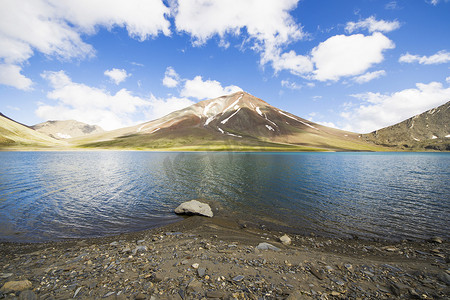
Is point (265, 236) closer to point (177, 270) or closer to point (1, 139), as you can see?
point (177, 270)

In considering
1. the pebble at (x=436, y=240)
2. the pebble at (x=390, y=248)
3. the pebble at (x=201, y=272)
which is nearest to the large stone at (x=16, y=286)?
the pebble at (x=201, y=272)

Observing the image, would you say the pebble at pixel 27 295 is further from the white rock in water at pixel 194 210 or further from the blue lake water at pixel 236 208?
the white rock in water at pixel 194 210

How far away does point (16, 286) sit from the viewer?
8.52 metres

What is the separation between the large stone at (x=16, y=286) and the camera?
8.38 m

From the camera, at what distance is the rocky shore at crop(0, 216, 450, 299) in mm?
8406

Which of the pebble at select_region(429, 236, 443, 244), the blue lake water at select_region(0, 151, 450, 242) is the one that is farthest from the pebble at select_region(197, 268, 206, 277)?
the pebble at select_region(429, 236, 443, 244)

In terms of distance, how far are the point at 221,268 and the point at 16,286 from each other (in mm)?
9746

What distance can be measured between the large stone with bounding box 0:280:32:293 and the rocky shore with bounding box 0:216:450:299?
4 centimetres

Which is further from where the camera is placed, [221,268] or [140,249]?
[140,249]

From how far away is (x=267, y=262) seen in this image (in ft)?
36.9

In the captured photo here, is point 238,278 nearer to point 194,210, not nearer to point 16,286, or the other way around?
point 16,286

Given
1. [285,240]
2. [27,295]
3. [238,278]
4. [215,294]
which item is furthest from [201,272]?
→ [285,240]

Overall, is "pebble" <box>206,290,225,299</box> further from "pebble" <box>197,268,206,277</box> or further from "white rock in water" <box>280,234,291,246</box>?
"white rock in water" <box>280,234,291,246</box>

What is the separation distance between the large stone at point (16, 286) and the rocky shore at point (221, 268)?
0.13ft
